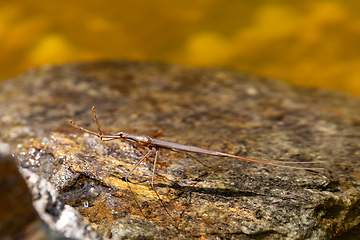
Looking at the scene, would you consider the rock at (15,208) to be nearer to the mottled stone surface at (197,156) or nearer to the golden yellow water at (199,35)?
the mottled stone surface at (197,156)

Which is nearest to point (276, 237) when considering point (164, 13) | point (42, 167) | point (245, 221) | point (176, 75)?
point (245, 221)

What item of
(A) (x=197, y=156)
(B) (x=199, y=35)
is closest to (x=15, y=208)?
(A) (x=197, y=156)

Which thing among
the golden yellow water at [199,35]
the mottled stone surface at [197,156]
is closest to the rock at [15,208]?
the mottled stone surface at [197,156]

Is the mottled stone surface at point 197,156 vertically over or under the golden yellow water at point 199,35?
under

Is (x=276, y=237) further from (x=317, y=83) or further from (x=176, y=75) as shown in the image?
(x=317, y=83)

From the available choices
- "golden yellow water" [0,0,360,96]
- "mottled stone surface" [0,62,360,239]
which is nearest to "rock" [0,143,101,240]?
"mottled stone surface" [0,62,360,239]

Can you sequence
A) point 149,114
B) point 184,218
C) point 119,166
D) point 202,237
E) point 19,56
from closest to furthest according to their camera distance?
point 202,237
point 184,218
point 119,166
point 149,114
point 19,56
